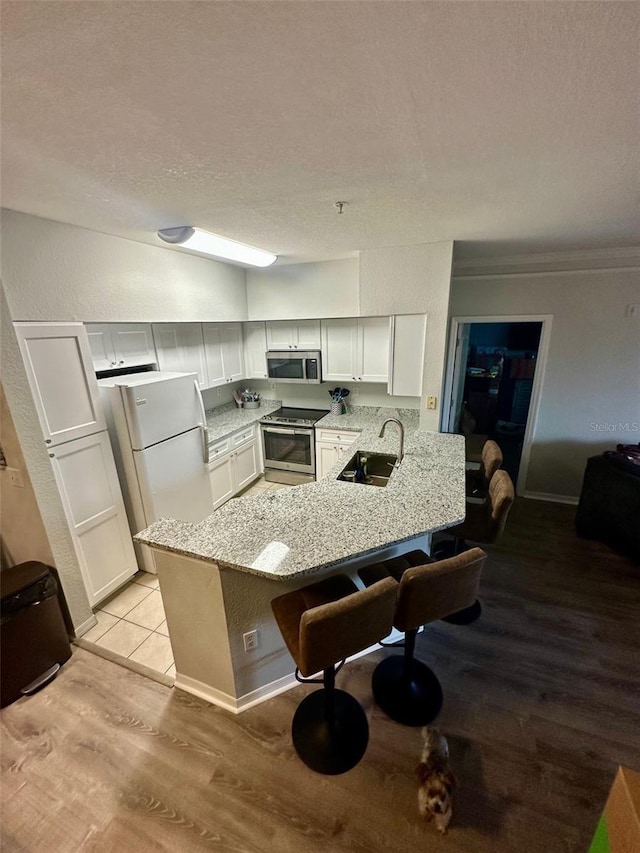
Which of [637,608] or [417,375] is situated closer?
[637,608]

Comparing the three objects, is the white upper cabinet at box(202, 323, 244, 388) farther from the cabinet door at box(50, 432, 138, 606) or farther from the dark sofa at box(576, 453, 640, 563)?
the dark sofa at box(576, 453, 640, 563)

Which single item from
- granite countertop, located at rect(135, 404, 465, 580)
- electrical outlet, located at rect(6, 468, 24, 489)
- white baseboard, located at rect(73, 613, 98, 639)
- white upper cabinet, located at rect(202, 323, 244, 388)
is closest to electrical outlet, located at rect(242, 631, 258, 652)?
granite countertop, located at rect(135, 404, 465, 580)

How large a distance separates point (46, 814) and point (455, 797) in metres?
1.78

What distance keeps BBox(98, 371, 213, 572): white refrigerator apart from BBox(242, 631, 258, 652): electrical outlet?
1404 mm

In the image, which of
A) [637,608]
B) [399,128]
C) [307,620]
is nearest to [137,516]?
[307,620]

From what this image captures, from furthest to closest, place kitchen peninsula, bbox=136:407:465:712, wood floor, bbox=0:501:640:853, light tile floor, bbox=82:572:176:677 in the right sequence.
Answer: light tile floor, bbox=82:572:176:677, kitchen peninsula, bbox=136:407:465:712, wood floor, bbox=0:501:640:853

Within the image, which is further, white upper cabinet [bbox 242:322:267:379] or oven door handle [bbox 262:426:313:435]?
white upper cabinet [bbox 242:322:267:379]

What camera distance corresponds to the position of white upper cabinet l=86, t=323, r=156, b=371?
252 centimetres

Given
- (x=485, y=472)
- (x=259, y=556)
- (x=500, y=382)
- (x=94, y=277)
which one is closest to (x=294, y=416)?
(x=485, y=472)

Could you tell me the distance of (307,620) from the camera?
47.6 inches

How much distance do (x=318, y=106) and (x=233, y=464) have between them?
10.9 ft

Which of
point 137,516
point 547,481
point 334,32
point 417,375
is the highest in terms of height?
point 334,32

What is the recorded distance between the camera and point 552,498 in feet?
12.7

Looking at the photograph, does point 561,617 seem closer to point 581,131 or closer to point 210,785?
point 210,785
